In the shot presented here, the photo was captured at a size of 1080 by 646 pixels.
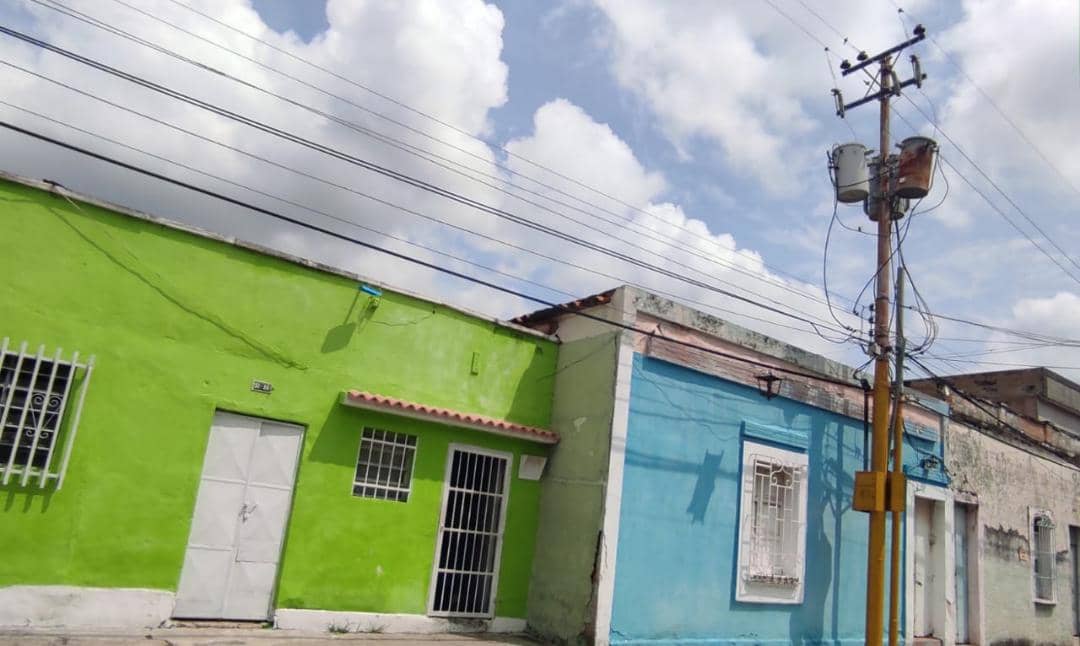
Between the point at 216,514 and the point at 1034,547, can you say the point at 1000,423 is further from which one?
the point at 216,514

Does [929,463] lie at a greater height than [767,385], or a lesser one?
lesser

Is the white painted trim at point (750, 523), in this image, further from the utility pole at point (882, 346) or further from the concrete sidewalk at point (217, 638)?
Result: the concrete sidewalk at point (217, 638)

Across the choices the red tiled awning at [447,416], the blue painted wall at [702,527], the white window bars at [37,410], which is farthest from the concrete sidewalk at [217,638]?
the red tiled awning at [447,416]

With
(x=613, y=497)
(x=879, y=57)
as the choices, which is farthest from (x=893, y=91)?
(x=613, y=497)

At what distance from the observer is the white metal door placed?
12156 millimetres

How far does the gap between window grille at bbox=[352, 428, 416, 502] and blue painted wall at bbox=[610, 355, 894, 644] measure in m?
2.51

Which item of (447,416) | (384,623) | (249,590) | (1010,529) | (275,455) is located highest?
(447,416)

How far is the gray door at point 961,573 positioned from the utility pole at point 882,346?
314 cm

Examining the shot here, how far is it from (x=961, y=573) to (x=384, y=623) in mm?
9985

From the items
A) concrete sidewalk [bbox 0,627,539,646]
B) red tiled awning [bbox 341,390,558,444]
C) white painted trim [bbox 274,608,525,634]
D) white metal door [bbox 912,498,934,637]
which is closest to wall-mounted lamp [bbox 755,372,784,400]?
red tiled awning [bbox 341,390,558,444]

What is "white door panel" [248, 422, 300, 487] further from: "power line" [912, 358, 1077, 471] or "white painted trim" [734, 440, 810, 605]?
"power line" [912, 358, 1077, 471]

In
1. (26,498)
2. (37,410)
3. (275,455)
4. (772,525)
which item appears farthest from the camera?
(772,525)

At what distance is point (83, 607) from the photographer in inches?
260

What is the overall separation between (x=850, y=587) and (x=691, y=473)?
3615 millimetres
